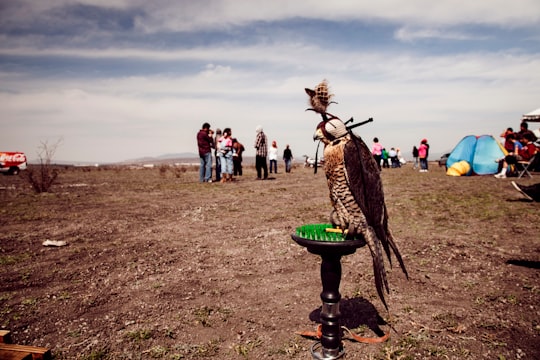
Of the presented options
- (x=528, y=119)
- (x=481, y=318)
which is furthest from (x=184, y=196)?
(x=528, y=119)

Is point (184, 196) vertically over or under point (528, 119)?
under

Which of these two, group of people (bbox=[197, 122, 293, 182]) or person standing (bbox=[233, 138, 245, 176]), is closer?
group of people (bbox=[197, 122, 293, 182])

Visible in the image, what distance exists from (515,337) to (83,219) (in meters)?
8.22

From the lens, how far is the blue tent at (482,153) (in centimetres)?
1636

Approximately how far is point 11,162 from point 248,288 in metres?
26.3

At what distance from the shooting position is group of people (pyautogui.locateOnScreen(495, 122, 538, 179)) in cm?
1530

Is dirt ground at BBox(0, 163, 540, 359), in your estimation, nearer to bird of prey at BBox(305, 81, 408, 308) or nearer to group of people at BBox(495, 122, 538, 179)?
bird of prey at BBox(305, 81, 408, 308)

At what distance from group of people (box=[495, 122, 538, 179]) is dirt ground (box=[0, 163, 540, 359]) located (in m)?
9.11

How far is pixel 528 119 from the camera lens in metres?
17.5

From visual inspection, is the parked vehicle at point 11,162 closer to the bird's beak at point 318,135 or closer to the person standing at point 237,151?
the person standing at point 237,151

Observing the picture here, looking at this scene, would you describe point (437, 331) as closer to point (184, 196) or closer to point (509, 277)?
point (509, 277)

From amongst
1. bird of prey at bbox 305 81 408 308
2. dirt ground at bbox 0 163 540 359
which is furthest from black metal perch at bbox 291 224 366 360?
dirt ground at bbox 0 163 540 359

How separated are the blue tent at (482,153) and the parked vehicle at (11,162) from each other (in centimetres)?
2757

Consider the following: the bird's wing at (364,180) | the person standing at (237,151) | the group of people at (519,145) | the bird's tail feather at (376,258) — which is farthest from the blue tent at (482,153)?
the bird's tail feather at (376,258)
